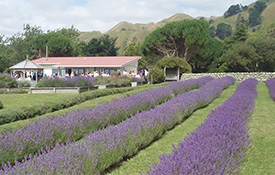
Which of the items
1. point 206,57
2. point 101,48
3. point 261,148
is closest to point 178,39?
point 206,57

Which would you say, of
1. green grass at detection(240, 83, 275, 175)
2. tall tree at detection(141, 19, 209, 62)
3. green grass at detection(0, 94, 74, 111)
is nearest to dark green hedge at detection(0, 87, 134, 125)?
green grass at detection(0, 94, 74, 111)

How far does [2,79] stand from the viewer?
19609 millimetres

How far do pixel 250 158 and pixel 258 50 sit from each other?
114ft

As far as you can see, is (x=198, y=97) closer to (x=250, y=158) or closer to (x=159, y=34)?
(x=250, y=158)

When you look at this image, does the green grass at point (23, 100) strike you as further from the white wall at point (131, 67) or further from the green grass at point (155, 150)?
the white wall at point (131, 67)

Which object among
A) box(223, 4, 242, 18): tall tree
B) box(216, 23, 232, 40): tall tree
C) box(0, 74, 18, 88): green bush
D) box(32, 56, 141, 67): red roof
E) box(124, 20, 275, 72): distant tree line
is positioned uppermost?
box(223, 4, 242, 18): tall tree

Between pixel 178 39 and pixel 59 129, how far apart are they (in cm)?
3892

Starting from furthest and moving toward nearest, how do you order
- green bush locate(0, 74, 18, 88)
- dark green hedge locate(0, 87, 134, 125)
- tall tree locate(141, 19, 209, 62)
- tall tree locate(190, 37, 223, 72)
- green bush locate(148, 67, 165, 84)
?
tall tree locate(190, 37, 223, 72), tall tree locate(141, 19, 209, 62), green bush locate(148, 67, 165, 84), green bush locate(0, 74, 18, 88), dark green hedge locate(0, 87, 134, 125)

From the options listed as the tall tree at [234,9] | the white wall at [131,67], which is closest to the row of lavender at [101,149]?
the white wall at [131,67]

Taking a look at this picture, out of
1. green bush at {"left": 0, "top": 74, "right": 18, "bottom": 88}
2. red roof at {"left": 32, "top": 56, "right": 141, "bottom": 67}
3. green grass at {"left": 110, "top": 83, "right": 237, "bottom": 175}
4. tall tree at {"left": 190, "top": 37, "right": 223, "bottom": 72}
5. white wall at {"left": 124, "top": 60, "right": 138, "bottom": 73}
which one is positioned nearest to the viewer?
green grass at {"left": 110, "top": 83, "right": 237, "bottom": 175}

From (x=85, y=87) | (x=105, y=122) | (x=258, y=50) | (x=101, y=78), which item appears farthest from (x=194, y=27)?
(x=105, y=122)

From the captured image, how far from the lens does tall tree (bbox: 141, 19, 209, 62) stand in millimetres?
40406

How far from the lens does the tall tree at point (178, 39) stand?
40406 mm

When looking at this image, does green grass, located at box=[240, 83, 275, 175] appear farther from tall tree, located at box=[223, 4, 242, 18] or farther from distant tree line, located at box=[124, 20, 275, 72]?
tall tree, located at box=[223, 4, 242, 18]
